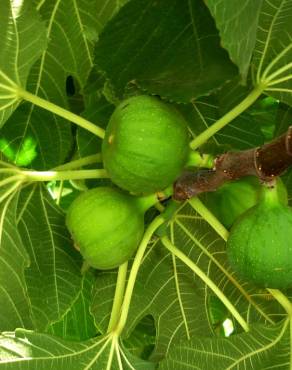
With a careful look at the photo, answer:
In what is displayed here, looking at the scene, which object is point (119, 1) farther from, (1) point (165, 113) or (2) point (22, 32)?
(1) point (165, 113)

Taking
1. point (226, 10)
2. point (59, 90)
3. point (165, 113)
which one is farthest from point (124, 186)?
point (59, 90)

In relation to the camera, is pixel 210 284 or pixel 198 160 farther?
pixel 210 284

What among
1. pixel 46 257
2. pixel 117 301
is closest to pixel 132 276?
pixel 117 301

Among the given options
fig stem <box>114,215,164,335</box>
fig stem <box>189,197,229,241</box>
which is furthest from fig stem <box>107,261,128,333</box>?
fig stem <box>189,197,229,241</box>

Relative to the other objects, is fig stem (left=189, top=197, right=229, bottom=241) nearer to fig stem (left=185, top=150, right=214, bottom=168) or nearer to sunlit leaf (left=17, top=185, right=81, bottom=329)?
fig stem (left=185, top=150, right=214, bottom=168)

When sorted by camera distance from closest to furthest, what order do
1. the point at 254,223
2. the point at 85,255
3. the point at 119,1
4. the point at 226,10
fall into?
the point at 226,10
the point at 254,223
the point at 85,255
the point at 119,1

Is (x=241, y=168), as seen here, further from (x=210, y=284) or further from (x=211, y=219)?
(x=210, y=284)

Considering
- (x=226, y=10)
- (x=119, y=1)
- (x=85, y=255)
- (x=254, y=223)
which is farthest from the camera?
(x=119, y=1)
